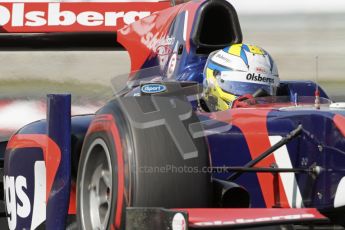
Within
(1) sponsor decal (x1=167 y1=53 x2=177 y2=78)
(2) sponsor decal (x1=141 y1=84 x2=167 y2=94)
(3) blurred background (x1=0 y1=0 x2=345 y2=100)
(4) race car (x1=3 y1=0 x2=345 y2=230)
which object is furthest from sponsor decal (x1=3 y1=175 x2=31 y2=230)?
(3) blurred background (x1=0 y1=0 x2=345 y2=100)

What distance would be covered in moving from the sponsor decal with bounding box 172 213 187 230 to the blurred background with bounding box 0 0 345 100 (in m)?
7.43

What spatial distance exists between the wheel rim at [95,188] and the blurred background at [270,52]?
6772mm

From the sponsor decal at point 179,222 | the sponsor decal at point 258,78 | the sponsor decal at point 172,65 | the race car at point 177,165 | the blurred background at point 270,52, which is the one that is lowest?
the sponsor decal at point 179,222

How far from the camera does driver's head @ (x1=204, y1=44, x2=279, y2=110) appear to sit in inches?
162

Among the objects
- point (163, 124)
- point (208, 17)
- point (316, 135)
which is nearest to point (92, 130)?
point (163, 124)

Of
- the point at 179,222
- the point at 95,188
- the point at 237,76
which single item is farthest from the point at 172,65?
the point at 179,222

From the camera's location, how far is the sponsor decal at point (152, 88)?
3975 millimetres

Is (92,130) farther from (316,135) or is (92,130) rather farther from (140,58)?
(140,58)

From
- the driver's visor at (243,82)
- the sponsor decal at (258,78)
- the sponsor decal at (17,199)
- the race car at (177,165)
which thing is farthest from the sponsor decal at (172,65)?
the sponsor decal at (17,199)

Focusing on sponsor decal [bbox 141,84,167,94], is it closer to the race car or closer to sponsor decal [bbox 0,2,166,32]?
the race car

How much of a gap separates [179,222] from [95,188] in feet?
2.38

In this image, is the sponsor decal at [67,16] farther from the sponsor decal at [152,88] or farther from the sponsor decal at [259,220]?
the sponsor decal at [259,220]

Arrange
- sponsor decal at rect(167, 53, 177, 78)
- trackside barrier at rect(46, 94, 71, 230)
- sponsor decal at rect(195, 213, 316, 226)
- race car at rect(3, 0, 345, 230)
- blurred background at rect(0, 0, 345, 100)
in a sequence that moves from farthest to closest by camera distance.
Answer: blurred background at rect(0, 0, 345, 100), sponsor decal at rect(167, 53, 177, 78), trackside barrier at rect(46, 94, 71, 230), race car at rect(3, 0, 345, 230), sponsor decal at rect(195, 213, 316, 226)

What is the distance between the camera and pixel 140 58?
538 centimetres
